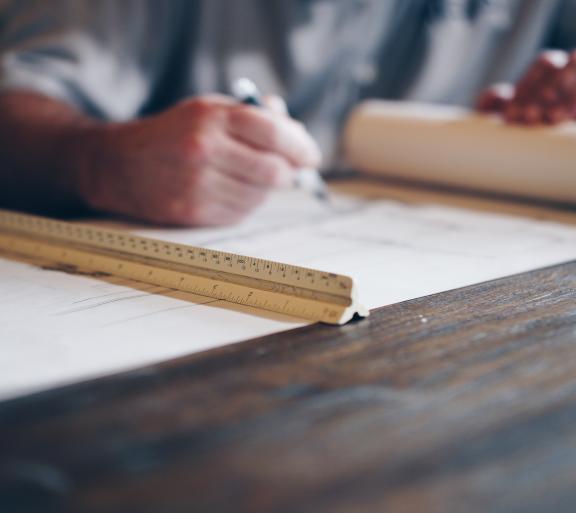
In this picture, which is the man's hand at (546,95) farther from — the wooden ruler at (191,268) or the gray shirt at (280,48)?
the wooden ruler at (191,268)

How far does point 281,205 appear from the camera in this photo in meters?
1.61

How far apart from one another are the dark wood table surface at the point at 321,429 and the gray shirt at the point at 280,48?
106cm

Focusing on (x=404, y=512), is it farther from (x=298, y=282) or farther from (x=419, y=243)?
(x=419, y=243)

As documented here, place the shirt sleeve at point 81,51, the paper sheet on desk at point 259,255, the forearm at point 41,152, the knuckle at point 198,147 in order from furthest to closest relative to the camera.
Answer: the shirt sleeve at point 81,51, the forearm at point 41,152, the knuckle at point 198,147, the paper sheet on desk at point 259,255

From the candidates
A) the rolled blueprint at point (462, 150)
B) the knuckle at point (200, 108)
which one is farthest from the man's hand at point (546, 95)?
the knuckle at point (200, 108)

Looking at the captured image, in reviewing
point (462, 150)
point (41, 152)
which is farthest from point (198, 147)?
point (462, 150)

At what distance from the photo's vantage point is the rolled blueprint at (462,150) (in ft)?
5.08

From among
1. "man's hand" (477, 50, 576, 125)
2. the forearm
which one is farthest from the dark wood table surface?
"man's hand" (477, 50, 576, 125)

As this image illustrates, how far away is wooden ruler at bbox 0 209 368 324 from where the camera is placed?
2.88 feet

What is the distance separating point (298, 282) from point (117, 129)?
0.64 meters

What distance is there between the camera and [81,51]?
1589mm

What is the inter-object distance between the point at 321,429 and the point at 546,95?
129 centimetres

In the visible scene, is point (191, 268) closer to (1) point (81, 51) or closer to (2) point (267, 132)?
(2) point (267, 132)

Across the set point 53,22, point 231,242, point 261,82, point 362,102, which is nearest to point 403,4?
point 362,102
